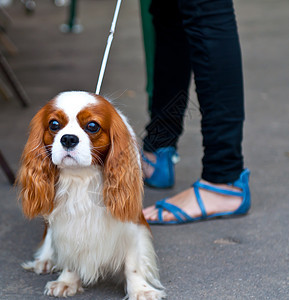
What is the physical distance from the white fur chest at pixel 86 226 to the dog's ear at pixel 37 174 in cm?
4

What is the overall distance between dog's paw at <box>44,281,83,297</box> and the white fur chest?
8cm

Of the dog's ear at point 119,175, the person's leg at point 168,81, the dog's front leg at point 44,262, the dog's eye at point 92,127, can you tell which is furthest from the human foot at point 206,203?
the dog's eye at point 92,127

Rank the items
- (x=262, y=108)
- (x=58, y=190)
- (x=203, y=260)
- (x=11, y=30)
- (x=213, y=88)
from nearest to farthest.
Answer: (x=58, y=190) → (x=203, y=260) → (x=213, y=88) → (x=262, y=108) → (x=11, y=30)

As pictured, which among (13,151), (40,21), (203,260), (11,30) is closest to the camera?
(203,260)

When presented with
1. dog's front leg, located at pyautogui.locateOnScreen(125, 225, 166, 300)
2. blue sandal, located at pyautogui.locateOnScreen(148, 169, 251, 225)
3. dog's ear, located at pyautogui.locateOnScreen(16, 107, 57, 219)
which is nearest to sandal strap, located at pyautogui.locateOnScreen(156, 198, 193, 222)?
blue sandal, located at pyautogui.locateOnScreen(148, 169, 251, 225)

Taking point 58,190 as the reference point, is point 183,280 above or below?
below

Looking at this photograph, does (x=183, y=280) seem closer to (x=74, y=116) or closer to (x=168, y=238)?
(x=168, y=238)

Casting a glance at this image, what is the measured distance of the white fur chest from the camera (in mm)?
1937

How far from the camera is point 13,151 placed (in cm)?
Result: 368

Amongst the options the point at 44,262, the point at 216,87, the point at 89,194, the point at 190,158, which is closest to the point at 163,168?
the point at 190,158

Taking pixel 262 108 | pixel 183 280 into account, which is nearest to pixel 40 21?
pixel 262 108

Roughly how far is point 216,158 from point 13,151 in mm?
1683

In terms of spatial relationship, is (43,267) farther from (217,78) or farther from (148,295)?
(217,78)

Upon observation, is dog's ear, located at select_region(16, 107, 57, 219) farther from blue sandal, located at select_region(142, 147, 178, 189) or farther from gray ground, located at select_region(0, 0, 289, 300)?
blue sandal, located at select_region(142, 147, 178, 189)
